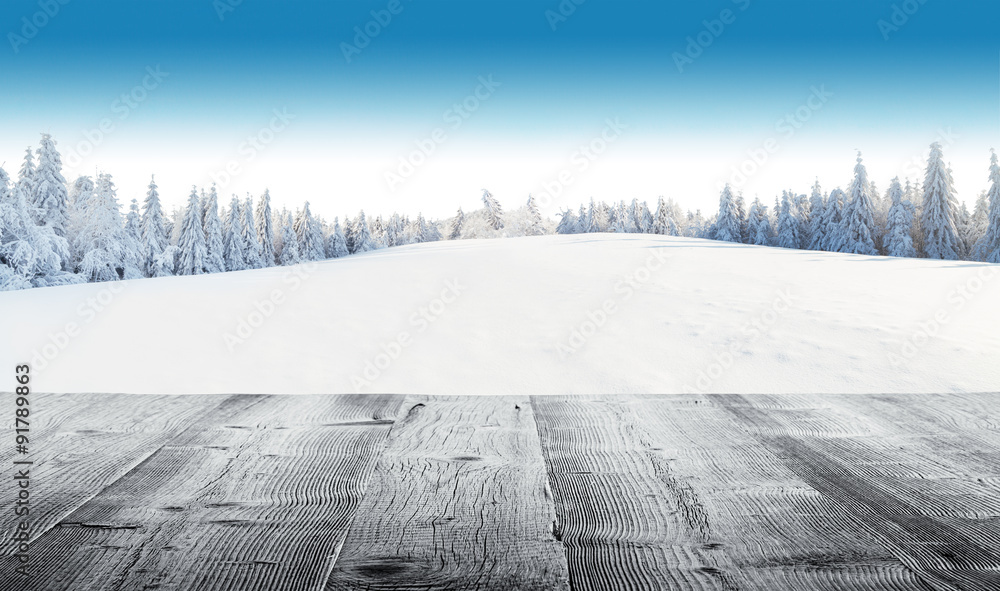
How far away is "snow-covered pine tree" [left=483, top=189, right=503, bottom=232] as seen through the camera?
37125mm

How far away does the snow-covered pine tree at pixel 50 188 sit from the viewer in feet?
60.6

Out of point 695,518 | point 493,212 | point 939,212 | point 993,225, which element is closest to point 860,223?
point 939,212

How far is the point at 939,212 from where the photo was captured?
24.5 meters

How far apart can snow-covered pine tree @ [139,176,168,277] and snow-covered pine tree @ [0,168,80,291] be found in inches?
348

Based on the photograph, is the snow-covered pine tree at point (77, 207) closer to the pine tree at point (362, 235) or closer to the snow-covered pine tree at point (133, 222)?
the snow-covered pine tree at point (133, 222)

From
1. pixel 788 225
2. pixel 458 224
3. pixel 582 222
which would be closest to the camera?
pixel 788 225

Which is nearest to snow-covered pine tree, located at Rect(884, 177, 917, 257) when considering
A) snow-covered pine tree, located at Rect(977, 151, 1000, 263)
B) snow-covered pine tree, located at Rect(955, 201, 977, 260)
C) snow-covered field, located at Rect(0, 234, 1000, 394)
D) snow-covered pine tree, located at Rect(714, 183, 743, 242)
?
snow-covered pine tree, located at Rect(955, 201, 977, 260)

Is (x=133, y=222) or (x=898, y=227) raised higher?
(x=133, y=222)

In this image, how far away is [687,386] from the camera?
3.61 meters

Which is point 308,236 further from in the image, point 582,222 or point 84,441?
point 84,441

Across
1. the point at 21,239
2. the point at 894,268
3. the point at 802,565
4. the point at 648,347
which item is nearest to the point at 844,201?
the point at 894,268

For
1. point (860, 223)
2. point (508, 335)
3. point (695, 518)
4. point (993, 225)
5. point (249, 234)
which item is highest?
point (249, 234)

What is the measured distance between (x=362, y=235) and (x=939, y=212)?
129 ft

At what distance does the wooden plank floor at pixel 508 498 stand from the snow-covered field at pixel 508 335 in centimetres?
235
